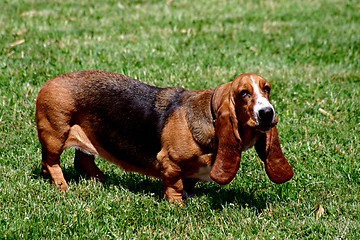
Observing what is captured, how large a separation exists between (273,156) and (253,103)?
2.28 ft

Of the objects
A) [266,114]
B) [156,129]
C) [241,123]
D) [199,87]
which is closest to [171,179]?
[156,129]

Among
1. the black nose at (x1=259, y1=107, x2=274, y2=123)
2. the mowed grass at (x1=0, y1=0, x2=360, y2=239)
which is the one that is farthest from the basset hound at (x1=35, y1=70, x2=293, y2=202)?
the mowed grass at (x1=0, y1=0, x2=360, y2=239)

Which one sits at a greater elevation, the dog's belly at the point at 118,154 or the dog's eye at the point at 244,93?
the dog's eye at the point at 244,93

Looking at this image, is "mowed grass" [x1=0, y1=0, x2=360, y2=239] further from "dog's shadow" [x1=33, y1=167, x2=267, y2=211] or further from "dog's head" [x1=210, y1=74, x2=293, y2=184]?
"dog's head" [x1=210, y1=74, x2=293, y2=184]

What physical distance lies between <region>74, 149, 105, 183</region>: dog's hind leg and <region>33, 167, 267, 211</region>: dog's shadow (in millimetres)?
76

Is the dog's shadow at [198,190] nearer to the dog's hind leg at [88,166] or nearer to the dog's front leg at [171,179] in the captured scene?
the dog's hind leg at [88,166]

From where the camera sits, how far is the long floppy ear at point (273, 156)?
174 inches

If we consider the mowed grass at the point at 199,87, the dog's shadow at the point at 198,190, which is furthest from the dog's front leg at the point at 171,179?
the dog's shadow at the point at 198,190

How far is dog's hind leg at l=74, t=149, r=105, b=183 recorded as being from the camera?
5355 mm

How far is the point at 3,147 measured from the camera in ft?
18.9

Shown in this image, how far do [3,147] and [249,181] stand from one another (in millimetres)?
3002

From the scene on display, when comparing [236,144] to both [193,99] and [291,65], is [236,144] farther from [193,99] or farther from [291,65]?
[291,65]

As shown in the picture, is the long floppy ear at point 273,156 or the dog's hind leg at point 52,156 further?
the dog's hind leg at point 52,156

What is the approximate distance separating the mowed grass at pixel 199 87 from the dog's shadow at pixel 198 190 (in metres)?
0.02
